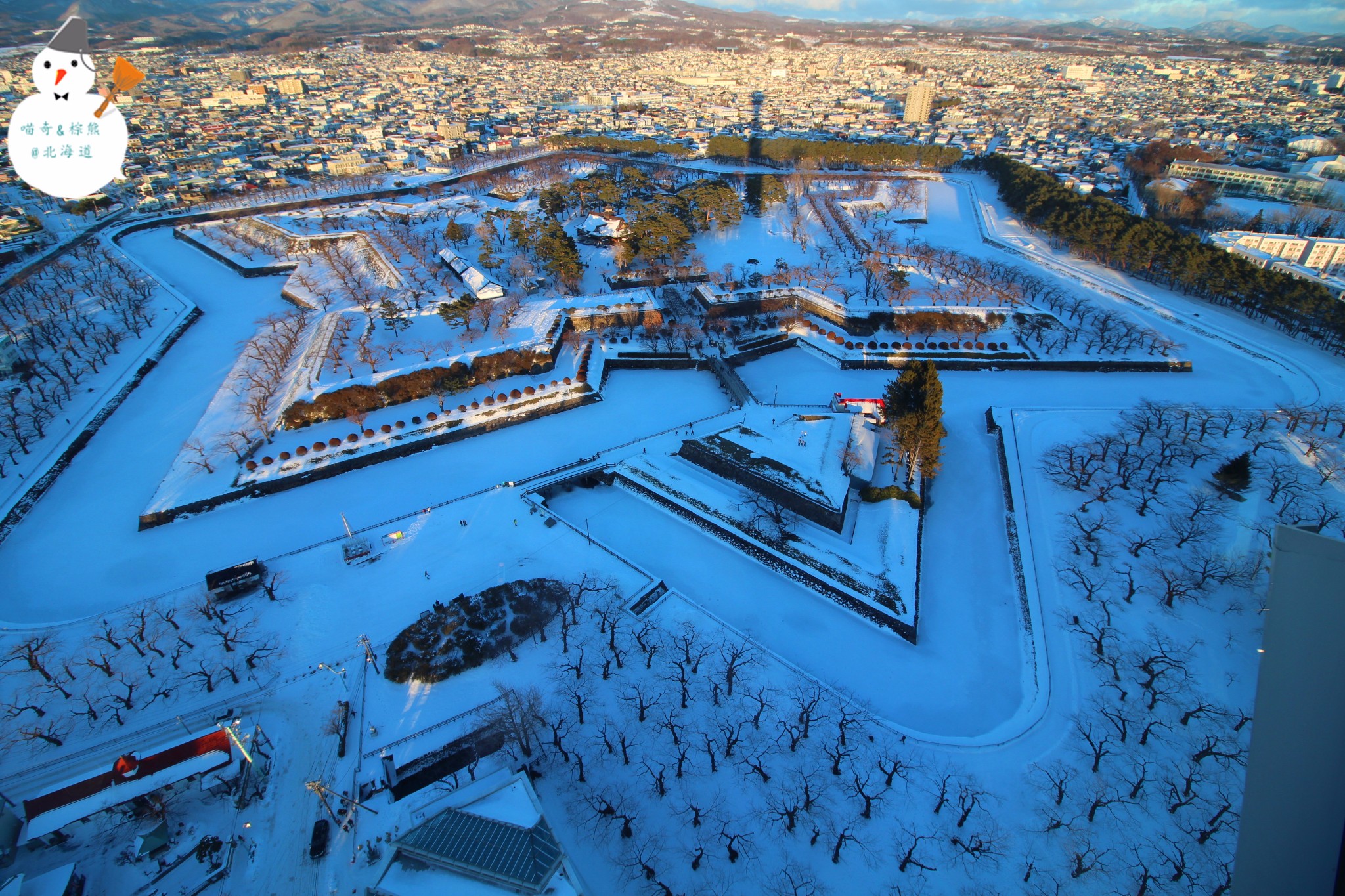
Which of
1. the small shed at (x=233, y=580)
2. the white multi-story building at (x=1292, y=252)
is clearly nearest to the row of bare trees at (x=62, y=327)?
the small shed at (x=233, y=580)

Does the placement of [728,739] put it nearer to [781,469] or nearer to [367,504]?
[781,469]

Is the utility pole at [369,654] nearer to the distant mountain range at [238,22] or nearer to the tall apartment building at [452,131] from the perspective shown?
the tall apartment building at [452,131]

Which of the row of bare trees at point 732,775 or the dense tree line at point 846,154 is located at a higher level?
the dense tree line at point 846,154

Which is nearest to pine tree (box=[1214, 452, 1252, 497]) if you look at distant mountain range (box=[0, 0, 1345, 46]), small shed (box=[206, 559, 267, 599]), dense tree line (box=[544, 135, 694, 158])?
small shed (box=[206, 559, 267, 599])

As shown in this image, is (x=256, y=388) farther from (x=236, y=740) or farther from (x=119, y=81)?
(x=236, y=740)

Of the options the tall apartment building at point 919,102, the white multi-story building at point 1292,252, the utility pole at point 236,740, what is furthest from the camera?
the tall apartment building at point 919,102

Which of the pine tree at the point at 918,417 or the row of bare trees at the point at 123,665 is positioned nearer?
the row of bare trees at the point at 123,665
